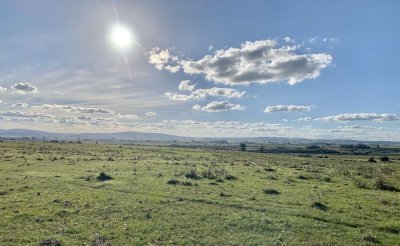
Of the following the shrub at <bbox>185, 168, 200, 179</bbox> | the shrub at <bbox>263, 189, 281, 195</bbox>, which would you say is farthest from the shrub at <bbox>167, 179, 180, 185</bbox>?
the shrub at <bbox>263, 189, 281, 195</bbox>

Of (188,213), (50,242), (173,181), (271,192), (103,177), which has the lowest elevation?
(50,242)

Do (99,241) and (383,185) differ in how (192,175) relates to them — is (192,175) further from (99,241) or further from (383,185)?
(99,241)

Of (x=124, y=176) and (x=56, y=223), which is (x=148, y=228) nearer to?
(x=56, y=223)

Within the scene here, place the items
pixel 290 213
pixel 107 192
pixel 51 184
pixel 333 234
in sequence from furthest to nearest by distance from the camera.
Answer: pixel 51 184, pixel 107 192, pixel 290 213, pixel 333 234

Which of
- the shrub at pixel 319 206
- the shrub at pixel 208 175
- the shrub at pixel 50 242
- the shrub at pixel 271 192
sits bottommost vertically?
the shrub at pixel 50 242

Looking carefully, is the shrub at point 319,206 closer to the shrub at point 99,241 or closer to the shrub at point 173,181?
the shrub at point 173,181

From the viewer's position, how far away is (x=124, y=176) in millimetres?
41625

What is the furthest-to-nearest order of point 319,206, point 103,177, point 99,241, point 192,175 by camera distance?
1. point 192,175
2. point 103,177
3. point 319,206
4. point 99,241

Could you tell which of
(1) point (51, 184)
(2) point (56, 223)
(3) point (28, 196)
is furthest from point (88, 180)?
(2) point (56, 223)

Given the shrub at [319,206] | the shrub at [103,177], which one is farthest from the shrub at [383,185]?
the shrub at [103,177]

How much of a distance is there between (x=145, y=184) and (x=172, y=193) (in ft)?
19.2

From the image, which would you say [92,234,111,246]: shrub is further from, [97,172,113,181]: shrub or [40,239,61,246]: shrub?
[97,172,113,181]: shrub

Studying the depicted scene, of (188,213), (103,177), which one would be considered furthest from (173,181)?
(188,213)

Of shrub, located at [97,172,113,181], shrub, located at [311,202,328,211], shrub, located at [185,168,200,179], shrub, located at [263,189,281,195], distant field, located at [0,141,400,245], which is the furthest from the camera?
Result: shrub, located at [185,168,200,179]
